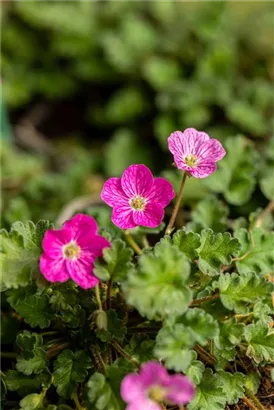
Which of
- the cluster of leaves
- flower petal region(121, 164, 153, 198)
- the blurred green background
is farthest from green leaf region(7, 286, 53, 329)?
the blurred green background

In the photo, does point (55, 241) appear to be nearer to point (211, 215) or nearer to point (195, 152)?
point (195, 152)

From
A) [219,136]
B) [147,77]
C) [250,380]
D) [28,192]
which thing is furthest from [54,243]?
[147,77]

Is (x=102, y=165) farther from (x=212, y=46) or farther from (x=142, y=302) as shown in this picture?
(x=142, y=302)

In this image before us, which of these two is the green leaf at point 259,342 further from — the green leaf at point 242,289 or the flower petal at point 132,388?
the flower petal at point 132,388

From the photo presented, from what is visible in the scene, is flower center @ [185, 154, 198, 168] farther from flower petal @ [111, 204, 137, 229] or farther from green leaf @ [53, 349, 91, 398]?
green leaf @ [53, 349, 91, 398]

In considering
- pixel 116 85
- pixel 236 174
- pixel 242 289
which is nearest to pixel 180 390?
pixel 242 289

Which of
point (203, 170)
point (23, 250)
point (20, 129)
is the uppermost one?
point (203, 170)
